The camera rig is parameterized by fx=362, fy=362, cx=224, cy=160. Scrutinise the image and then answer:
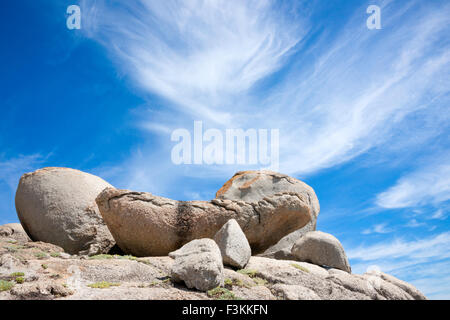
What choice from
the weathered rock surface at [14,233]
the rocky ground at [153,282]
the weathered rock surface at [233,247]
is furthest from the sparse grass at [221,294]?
the weathered rock surface at [14,233]

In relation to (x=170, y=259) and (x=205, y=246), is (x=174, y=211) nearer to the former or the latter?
(x=170, y=259)

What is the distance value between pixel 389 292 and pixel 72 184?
10552mm

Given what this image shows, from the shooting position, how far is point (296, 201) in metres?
11.0

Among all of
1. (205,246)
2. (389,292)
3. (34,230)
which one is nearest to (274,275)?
(205,246)

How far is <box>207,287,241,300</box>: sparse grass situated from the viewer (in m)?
6.57

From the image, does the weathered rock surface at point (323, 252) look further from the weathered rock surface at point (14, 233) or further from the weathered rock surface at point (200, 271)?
the weathered rock surface at point (14, 233)

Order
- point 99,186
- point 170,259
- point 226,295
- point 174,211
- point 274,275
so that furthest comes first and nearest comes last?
point 99,186
point 174,211
point 170,259
point 274,275
point 226,295


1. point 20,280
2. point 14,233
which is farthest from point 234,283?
point 14,233

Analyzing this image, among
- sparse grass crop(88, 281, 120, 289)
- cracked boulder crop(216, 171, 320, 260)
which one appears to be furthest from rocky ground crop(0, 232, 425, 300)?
cracked boulder crop(216, 171, 320, 260)

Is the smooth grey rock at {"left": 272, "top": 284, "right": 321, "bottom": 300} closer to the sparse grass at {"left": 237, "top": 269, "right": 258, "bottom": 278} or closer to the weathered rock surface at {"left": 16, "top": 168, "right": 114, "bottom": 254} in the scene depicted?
the sparse grass at {"left": 237, "top": 269, "right": 258, "bottom": 278}

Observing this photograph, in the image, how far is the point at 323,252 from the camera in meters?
10.9

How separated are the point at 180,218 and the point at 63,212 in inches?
179

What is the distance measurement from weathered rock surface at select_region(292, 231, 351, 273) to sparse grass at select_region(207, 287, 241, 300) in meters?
4.91

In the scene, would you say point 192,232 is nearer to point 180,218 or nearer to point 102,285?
point 180,218
